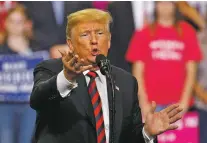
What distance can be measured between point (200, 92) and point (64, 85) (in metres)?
2.96

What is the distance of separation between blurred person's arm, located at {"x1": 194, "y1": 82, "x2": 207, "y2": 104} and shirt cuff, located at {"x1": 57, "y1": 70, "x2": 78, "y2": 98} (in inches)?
114

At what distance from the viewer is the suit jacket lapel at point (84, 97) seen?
8.72ft

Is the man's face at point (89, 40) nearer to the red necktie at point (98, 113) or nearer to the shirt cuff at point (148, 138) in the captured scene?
the red necktie at point (98, 113)

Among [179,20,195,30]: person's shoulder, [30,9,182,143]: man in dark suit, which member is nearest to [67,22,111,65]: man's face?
[30,9,182,143]: man in dark suit

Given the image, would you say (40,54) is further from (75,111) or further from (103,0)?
(75,111)

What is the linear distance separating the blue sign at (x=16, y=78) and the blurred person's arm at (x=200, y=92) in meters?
1.41

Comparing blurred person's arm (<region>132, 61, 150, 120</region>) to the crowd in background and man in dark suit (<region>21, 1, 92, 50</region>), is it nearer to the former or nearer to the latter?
the crowd in background

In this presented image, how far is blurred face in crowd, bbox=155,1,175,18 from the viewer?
5180 millimetres

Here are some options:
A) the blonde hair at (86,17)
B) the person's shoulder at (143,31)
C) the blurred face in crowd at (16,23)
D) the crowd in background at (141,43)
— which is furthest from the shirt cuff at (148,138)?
the blurred face in crowd at (16,23)

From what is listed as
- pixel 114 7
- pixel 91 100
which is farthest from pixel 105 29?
pixel 114 7

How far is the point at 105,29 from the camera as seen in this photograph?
2738mm

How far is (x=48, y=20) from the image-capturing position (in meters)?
5.17

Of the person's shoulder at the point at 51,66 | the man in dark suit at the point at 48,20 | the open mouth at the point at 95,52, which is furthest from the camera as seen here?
the man in dark suit at the point at 48,20

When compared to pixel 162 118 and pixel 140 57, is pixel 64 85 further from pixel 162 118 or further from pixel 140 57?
pixel 140 57
